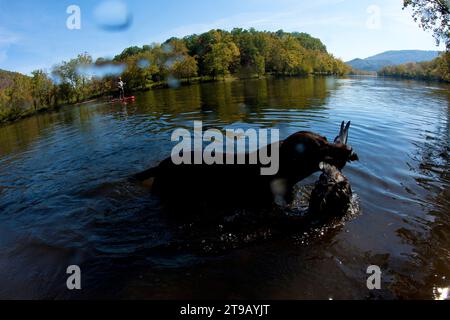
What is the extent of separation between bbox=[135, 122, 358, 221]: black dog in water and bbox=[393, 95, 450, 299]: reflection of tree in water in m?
1.86

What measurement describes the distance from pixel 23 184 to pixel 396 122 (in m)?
19.5

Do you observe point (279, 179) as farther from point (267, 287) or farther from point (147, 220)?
point (147, 220)

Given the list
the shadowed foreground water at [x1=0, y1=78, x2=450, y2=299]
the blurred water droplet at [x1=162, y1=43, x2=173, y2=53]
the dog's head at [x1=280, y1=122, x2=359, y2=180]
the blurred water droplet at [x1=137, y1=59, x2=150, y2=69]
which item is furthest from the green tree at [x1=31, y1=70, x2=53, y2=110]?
the dog's head at [x1=280, y1=122, x2=359, y2=180]

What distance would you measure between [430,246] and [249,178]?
365 cm

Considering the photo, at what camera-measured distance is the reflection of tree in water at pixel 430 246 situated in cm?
441

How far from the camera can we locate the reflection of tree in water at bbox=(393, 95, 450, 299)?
441 cm

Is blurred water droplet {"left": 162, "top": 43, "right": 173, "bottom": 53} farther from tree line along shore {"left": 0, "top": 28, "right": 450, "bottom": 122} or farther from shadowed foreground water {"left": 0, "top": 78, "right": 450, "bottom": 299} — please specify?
shadowed foreground water {"left": 0, "top": 78, "right": 450, "bottom": 299}

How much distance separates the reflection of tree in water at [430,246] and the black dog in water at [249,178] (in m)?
1.86

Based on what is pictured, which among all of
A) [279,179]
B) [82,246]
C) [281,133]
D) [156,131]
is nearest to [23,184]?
[82,246]

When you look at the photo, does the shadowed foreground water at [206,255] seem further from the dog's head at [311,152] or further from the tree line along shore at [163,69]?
the tree line along shore at [163,69]

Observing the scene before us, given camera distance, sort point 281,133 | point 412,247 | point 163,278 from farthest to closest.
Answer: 1. point 281,133
2. point 412,247
3. point 163,278

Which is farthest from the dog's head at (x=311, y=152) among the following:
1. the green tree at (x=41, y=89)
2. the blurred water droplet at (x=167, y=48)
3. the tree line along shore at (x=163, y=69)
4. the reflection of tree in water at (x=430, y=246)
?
the blurred water droplet at (x=167, y=48)

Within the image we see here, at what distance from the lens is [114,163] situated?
38.7 ft

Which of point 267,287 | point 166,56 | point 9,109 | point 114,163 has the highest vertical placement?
point 166,56
